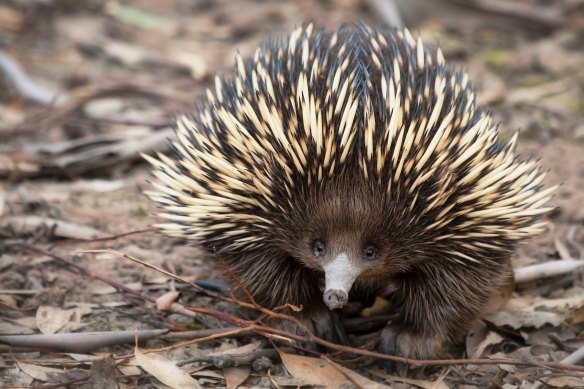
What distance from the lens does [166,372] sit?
3.39 metres

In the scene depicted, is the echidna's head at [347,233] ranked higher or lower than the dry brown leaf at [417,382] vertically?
higher

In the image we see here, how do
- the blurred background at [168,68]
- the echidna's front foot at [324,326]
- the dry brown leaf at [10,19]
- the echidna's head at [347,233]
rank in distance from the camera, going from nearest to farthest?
the echidna's head at [347,233] < the echidna's front foot at [324,326] < the blurred background at [168,68] < the dry brown leaf at [10,19]

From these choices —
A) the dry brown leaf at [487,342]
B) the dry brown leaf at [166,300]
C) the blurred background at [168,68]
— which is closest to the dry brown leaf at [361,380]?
the dry brown leaf at [487,342]

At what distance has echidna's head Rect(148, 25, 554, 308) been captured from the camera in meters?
3.15

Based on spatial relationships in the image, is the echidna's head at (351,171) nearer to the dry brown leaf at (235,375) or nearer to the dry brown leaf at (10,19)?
the dry brown leaf at (235,375)

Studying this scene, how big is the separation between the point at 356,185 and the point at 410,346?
844mm

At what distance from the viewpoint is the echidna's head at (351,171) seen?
3.15 m

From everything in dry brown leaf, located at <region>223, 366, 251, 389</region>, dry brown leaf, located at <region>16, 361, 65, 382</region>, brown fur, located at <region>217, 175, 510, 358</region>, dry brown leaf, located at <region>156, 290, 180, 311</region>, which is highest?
brown fur, located at <region>217, 175, 510, 358</region>

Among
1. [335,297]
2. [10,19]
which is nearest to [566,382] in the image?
[335,297]

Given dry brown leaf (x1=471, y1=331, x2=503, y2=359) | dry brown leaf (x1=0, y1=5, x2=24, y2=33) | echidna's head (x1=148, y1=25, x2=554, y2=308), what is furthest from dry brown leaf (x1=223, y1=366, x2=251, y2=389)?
dry brown leaf (x1=0, y1=5, x2=24, y2=33)

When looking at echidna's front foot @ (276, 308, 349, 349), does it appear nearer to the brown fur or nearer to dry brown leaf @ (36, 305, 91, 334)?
the brown fur

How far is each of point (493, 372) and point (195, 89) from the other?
4.12 metres

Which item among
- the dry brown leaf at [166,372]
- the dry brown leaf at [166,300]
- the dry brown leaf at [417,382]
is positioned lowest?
the dry brown leaf at [166,372]

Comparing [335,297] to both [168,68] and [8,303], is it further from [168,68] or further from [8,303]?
[168,68]
